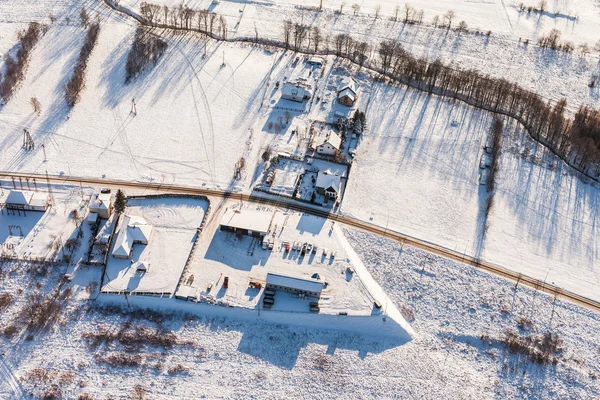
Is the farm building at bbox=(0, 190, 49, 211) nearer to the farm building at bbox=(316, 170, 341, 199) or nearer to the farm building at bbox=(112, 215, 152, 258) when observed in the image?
the farm building at bbox=(112, 215, 152, 258)

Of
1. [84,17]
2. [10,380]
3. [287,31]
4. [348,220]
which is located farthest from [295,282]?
[84,17]

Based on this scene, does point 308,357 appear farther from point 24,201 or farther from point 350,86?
point 350,86

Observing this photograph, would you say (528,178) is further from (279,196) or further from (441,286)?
(279,196)

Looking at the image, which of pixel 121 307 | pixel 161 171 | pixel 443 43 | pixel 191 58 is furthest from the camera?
pixel 443 43

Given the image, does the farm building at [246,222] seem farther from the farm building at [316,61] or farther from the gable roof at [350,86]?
the farm building at [316,61]

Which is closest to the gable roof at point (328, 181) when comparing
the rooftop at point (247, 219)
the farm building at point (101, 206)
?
the rooftop at point (247, 219)

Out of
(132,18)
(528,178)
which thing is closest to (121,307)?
(528,178)
